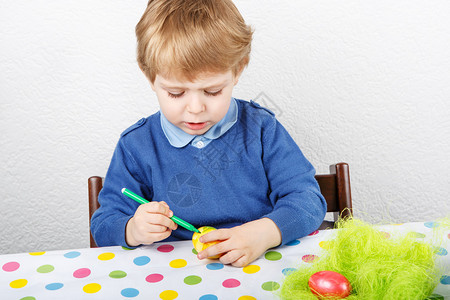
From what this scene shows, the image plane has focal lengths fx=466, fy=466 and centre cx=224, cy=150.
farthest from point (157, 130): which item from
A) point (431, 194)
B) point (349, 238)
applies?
point (431, 194)

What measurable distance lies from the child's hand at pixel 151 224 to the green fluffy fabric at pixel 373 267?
8.0 inches

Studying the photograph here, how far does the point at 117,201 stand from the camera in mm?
818

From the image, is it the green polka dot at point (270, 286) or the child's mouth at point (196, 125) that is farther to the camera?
the child's mouth at point (196, 125)

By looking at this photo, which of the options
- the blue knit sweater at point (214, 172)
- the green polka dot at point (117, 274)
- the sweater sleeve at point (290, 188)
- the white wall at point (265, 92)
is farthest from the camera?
the white wall at point (265, 92)

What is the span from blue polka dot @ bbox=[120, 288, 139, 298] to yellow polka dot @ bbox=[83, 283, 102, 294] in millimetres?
33

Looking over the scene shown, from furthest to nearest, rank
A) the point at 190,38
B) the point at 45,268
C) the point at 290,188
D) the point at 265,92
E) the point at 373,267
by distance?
the point at 265,92 → the point at 290,188 → the point at 190,38 → the point at 45,268 → the point at 373,267

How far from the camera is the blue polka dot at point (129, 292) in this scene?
1.83ft

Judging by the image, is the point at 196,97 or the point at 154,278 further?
the point at 196,97

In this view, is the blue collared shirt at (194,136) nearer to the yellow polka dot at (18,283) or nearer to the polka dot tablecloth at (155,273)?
the polka dot tablecloth at (155,273)

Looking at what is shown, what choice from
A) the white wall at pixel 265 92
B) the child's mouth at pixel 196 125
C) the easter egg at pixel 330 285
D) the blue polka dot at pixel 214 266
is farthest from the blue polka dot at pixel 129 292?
the white wall at pixel 265 92

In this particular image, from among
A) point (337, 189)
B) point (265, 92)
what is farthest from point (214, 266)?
point (265, 92)

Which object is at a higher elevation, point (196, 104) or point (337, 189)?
point (196, 104)

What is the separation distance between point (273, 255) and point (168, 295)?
17cm

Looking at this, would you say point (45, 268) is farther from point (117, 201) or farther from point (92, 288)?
point (117, 201)
